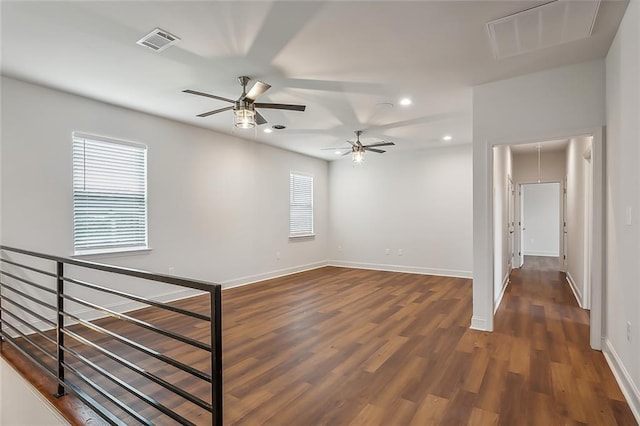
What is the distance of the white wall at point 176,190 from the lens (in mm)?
3609

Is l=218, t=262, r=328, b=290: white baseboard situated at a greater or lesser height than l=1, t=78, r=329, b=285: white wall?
lesser

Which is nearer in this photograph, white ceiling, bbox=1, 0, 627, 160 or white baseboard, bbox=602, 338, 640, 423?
white baseboard, bbox=602, 338, 640, 423

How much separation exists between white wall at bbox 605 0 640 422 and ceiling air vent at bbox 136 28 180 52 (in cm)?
339

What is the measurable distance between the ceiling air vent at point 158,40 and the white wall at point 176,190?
195 centimetres

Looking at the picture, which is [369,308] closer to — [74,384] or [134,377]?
[134,377]

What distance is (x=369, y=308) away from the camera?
4664 millimetres

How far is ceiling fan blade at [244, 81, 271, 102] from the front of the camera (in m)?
3.06

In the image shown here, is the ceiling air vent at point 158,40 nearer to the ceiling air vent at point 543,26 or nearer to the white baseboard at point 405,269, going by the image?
the ceiling air vent at point 543,26

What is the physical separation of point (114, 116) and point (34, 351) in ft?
9.60

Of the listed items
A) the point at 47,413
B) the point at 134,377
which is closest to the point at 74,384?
the point at 47,413

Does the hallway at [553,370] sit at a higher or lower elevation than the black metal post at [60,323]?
lower

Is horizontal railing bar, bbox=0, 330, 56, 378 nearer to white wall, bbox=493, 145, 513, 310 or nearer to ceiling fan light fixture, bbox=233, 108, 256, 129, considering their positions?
ceiling fan light fixture, bbox=233, 108, 256, 129

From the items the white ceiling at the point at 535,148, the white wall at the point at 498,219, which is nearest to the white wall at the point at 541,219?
the white ceiling at the point at 535,148

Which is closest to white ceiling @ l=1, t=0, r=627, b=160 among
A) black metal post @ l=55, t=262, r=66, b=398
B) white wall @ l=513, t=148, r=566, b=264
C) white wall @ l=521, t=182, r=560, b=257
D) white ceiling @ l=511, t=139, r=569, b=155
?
black metal post @ l=55, t=262, r=66, b=398
